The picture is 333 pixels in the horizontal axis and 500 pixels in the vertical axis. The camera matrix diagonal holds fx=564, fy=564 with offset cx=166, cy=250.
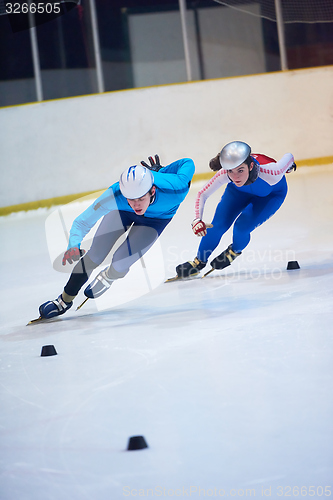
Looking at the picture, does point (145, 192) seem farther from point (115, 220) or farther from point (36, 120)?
point (36, 120)

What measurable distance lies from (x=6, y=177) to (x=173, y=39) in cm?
499

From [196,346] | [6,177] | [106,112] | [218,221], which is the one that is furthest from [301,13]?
[196,346]

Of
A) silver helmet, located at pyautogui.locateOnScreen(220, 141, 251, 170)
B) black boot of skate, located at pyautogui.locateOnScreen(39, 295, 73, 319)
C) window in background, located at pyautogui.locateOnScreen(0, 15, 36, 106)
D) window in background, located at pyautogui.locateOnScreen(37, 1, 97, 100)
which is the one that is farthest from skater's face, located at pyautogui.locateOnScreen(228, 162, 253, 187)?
window in background, located at pyautogui.locateOnScreen(0, 15, 36, 106)

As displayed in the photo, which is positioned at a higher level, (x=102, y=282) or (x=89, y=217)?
(x=89, y=217)

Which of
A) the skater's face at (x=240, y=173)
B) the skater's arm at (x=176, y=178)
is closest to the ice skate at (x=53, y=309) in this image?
the skater's arm at (x=176, y=178)

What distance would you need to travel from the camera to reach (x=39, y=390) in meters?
2.20

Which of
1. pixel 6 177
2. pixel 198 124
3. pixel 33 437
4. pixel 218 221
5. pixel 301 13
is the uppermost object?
pixel 301 13

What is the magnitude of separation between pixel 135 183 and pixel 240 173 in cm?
82

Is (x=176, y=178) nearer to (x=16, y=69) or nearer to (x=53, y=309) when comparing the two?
(x=53, y=309)

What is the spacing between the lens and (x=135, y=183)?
10.5 feet

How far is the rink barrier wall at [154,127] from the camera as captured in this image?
8.80 metres

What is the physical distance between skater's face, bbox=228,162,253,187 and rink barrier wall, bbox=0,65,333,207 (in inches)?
221

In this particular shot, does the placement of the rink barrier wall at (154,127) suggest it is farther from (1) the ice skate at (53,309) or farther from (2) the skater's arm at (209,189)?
(1) the ice skate at (53,309)

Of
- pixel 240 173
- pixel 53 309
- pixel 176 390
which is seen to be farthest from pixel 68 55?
pixel 176 390
